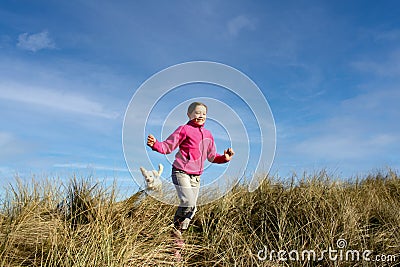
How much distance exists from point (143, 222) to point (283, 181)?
8.94 feet

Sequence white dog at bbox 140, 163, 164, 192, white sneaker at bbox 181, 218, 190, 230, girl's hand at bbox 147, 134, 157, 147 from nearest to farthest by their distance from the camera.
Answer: girl's hand at bbox 147, 134, 157, 147
white sneaker at bbox 181, 218, 190, 230
white dog at bbox 140, 163, 164, 192

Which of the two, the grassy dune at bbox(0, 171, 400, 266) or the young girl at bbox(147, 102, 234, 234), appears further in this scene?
the young girl at bbox(147, 102, 234, 234)

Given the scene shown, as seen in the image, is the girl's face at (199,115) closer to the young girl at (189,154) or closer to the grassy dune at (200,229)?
the young girl at (189,154)

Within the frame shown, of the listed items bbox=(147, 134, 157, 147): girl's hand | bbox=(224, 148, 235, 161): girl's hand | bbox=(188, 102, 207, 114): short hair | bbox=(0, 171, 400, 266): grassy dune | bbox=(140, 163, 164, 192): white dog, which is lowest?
bbox=(0, 171, 400, 266): grassy dune

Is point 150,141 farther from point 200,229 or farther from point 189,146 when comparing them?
point 200,229

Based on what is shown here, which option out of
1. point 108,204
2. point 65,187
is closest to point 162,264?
point 108,204

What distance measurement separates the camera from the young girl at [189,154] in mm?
5031

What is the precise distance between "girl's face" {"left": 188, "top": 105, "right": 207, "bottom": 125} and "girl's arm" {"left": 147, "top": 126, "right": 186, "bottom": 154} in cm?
23

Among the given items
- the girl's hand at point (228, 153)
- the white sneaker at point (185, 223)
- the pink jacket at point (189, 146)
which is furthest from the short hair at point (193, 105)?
the white sneaker at point (185, 223)

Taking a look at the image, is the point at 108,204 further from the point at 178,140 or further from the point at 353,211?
the point at 353,211

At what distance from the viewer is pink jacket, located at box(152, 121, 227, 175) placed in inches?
201

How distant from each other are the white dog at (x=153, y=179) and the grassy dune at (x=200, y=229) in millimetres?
221

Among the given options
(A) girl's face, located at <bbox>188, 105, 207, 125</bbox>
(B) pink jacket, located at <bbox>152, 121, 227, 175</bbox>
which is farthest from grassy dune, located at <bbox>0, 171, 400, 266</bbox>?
(A) girl's face, located at <bbox>188, 105, 207, 125</bbox>

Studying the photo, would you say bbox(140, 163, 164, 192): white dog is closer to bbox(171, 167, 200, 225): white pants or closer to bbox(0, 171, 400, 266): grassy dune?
bbox(0, 171, 400, 266): grassy dune
